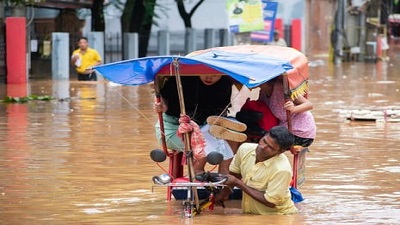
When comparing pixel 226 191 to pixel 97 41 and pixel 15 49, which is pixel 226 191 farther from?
pixel 97 41

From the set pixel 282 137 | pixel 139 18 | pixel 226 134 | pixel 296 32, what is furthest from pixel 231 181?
pixel 296 32

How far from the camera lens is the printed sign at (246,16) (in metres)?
33.8

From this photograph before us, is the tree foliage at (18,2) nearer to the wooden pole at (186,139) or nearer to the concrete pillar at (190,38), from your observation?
the concrete pillar at (190,38)

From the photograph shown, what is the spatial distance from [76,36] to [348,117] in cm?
1983

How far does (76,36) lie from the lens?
3638 centimetres

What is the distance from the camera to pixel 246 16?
33969 mm

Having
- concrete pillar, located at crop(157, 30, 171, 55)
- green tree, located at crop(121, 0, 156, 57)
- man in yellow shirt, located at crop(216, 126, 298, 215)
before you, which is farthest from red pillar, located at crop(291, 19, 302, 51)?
man in yellow shirt, located at crop(216, 126, 298, 215)

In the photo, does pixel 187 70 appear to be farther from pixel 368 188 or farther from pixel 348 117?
pixel 348 117

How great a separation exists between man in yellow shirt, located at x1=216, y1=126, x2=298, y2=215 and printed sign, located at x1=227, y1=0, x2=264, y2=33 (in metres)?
24.8

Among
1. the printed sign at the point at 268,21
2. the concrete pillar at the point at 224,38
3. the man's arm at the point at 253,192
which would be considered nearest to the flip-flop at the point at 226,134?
the man's arm at the point at 253,192

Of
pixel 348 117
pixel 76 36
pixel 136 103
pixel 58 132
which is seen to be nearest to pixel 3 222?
pixel 58 132

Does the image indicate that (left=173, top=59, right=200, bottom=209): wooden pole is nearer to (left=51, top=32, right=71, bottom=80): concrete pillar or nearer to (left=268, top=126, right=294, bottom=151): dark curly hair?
(left=268, top=126, right=294, bottom=151): dark curly hair

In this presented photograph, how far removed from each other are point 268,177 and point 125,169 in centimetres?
330

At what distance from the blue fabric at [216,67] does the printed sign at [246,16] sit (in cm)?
2411
